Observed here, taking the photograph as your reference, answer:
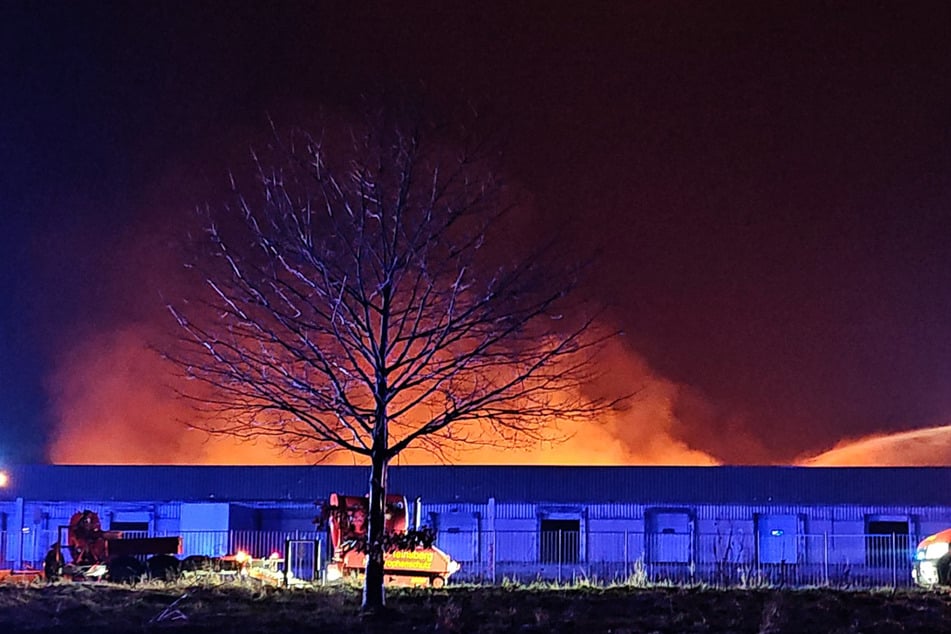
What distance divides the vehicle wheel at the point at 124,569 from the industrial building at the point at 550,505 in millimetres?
13723

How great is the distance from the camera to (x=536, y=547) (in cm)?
4253

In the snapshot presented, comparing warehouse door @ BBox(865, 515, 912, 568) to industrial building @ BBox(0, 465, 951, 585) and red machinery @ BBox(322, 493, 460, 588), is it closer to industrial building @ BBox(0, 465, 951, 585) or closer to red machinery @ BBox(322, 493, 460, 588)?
industrial building @ BBox(0, 465, 951, 585)

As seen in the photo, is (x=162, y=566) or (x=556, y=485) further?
(x=556, y=485)

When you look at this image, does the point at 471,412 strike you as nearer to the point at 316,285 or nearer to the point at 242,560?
the point at 316,285

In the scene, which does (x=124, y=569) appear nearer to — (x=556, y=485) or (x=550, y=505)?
(x=550, y=505)

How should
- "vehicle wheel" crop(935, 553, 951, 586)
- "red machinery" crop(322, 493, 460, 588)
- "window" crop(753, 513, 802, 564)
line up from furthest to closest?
1. "window" crop(753, 513, 802, 564)
2. "red machinery" crop(322, 493, 460, 588)
3. "vehicle wheel" crop(935, 553, 951, 586)

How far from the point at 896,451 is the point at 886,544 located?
934 inches

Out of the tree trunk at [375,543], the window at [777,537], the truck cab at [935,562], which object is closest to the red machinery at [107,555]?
the tree trunk at [375,543]

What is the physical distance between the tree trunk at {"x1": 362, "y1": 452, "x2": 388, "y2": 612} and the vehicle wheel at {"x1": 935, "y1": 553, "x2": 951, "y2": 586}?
10923 millimetres

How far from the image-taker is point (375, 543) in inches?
668

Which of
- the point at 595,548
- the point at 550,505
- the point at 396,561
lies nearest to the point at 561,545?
the point at 595,548

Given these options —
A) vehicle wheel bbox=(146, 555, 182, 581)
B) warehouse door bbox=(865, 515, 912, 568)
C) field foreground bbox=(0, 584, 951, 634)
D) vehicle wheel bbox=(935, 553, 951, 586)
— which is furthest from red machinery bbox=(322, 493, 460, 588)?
warehouse door bbox=(865, 515, 912, 568)

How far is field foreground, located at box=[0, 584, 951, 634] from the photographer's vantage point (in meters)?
16.1

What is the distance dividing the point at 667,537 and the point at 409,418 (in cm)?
1388
